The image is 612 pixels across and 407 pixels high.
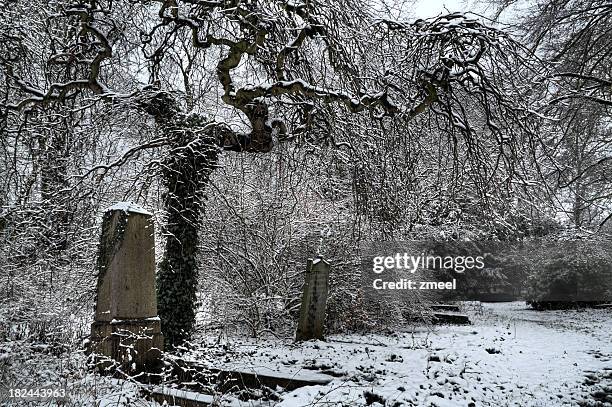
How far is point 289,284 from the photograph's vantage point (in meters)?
10.3

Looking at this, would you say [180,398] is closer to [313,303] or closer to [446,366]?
[446,366]

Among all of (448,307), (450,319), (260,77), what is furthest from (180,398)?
(448,307)

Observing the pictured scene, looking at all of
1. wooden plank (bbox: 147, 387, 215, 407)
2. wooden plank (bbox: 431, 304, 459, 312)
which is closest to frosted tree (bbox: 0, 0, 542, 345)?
wooden plank (bbox: 147, 387, 215, 407)

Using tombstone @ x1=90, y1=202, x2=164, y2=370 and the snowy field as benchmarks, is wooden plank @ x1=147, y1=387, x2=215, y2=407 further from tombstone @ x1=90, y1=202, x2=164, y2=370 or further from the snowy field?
tombstone @ x1=90, y1=202, x2=164, y2=370

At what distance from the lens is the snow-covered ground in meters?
5.43

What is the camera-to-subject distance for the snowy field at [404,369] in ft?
15.8

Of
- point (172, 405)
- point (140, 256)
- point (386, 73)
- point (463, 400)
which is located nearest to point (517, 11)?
point (386, 73)

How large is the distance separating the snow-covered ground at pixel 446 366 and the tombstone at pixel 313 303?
0.34m

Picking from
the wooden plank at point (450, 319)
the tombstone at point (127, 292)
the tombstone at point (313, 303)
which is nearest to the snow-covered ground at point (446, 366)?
the tombstone at point (313, 303)

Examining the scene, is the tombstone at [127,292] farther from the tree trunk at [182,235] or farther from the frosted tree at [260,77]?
the tree trunk at [182,235]

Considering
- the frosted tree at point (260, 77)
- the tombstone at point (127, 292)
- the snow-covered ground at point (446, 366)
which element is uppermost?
the frosted tree at point (260, 77)

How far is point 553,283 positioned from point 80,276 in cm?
1691

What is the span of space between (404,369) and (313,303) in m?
2.64

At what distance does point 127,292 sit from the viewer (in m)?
5.49
